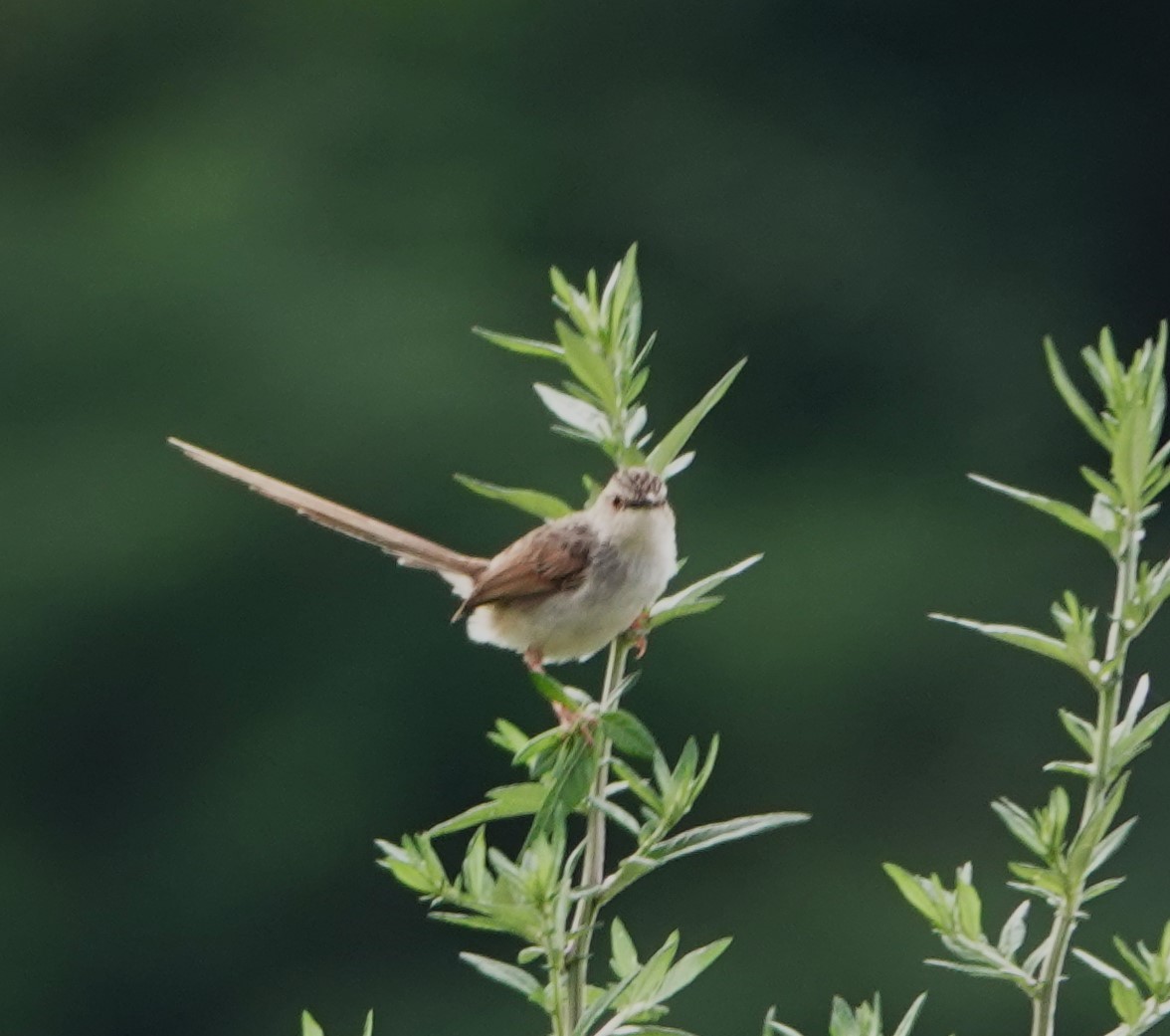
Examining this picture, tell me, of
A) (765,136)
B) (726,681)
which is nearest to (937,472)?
(726,681)

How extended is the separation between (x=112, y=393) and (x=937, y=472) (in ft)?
19.3

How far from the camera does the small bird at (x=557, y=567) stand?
2.74 meters

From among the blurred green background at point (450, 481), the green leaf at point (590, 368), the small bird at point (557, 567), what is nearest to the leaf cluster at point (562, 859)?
the green leaf at point (590, 368)

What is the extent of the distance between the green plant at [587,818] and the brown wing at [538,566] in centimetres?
121

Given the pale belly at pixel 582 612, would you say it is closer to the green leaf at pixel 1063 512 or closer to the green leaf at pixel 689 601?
the green leaf at pixel 689 601

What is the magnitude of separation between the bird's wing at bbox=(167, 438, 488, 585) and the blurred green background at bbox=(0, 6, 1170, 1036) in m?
11.3

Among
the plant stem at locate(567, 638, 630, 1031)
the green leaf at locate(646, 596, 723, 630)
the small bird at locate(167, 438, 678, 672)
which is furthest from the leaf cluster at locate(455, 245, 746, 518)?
the small bird at locate(167, 438, 678, 672)

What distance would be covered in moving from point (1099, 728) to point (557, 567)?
5.50 feet

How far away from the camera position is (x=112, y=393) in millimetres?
16578

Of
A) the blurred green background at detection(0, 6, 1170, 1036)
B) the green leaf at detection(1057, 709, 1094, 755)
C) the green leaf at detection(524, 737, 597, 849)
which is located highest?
the green leaf at detection(1057, 709, 1094, 755)

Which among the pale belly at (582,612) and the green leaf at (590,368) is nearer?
the green leaf at (590,368)

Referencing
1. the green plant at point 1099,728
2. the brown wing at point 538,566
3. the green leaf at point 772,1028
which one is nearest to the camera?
the green leaf at point 772,1028

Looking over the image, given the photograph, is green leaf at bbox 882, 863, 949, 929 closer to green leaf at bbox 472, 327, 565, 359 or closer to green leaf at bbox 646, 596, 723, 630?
Answer: green leaf at bbox 646, 596, 723, 630

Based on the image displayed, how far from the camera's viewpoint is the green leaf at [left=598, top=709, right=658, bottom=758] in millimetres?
1568
